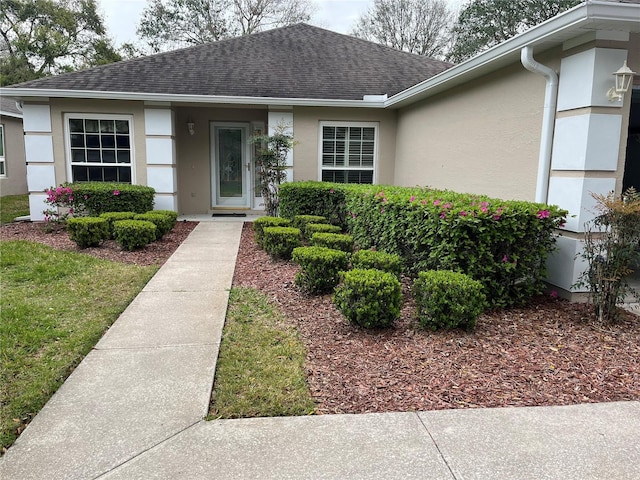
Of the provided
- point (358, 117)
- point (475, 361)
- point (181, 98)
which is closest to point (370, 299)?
point (475, 361)

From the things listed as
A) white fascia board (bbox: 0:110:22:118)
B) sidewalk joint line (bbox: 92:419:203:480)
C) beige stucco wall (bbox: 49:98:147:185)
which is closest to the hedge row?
sidewalk joint line (bbox: 92:419:203:480)

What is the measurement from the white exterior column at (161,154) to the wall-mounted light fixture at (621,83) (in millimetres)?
8419

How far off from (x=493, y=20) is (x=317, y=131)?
1680 centimetres

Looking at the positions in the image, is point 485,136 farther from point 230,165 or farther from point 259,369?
point 230,165

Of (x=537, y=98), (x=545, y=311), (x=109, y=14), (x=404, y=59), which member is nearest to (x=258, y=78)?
(x=404, y=59)

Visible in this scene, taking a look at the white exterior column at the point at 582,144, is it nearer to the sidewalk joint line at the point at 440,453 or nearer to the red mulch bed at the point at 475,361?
the red mulch bed at the point at 475,361

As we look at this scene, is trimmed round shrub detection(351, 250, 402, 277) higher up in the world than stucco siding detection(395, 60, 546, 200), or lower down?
lower down

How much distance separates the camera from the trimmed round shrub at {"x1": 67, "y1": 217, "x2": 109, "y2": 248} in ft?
23.2

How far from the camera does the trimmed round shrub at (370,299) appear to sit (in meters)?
3.79

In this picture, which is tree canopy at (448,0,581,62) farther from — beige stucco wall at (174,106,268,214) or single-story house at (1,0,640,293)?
beige stucco wall at (174,106,268,214)

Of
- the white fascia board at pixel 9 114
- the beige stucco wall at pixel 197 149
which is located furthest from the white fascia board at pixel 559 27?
the white fascia board at pixel 9 114

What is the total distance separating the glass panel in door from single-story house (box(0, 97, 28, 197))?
24.8 ft

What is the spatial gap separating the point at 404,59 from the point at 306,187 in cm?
598

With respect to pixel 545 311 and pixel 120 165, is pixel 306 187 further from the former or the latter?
pixel 545 311
